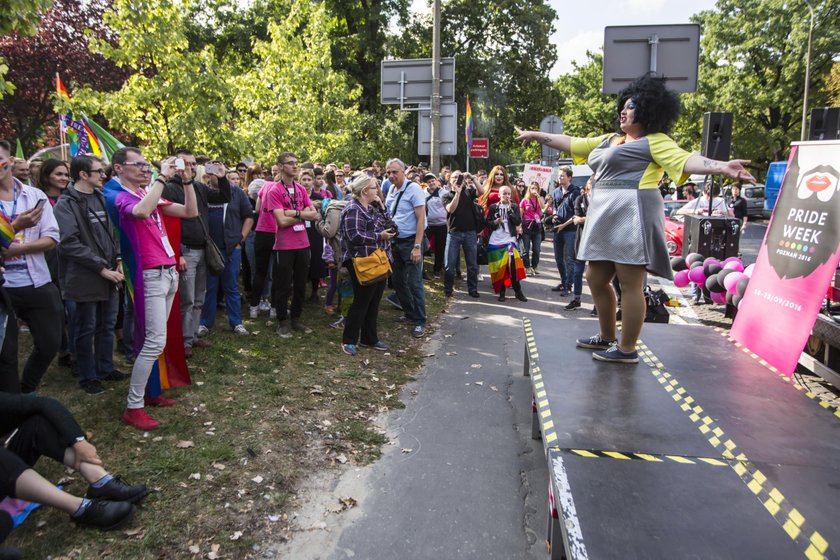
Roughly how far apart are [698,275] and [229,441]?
23.9 ft

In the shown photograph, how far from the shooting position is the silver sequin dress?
4117 millimetres

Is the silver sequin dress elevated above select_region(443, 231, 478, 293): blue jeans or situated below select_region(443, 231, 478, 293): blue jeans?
above

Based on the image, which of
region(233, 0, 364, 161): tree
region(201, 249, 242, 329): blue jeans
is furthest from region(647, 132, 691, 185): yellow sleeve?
region(233, 0, 364, 161): tree

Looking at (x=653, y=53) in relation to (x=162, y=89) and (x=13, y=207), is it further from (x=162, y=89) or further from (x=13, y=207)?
(x=13, y=207)

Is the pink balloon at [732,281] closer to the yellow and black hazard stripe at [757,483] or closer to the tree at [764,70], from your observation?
the yellow and black hazard stripe at [757,483]

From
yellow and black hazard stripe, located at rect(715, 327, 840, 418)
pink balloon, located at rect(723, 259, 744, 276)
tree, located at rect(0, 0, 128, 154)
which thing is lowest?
yellow and black hazard stripe, located at rect(715, 327, 840, 418)

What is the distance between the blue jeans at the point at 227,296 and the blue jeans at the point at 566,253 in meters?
5.19

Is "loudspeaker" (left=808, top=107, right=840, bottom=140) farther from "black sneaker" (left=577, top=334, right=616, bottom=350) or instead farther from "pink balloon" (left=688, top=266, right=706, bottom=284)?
"black sneaker" (left=577, top=334, right=616, bottom=350)

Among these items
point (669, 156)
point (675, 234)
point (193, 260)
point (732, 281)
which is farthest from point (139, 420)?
point (675, 234)

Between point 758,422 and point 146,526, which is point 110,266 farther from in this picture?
point 758,422

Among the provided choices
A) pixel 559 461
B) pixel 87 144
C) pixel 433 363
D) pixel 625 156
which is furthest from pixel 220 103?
pixel 559 461

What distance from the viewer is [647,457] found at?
304cm

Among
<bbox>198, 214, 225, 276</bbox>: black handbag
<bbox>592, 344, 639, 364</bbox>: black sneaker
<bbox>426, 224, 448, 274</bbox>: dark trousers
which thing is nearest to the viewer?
<bbox>592, 344, 639, 364</bbox>: black sneaker

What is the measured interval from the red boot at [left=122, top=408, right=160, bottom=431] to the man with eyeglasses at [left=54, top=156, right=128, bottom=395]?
805 mm
